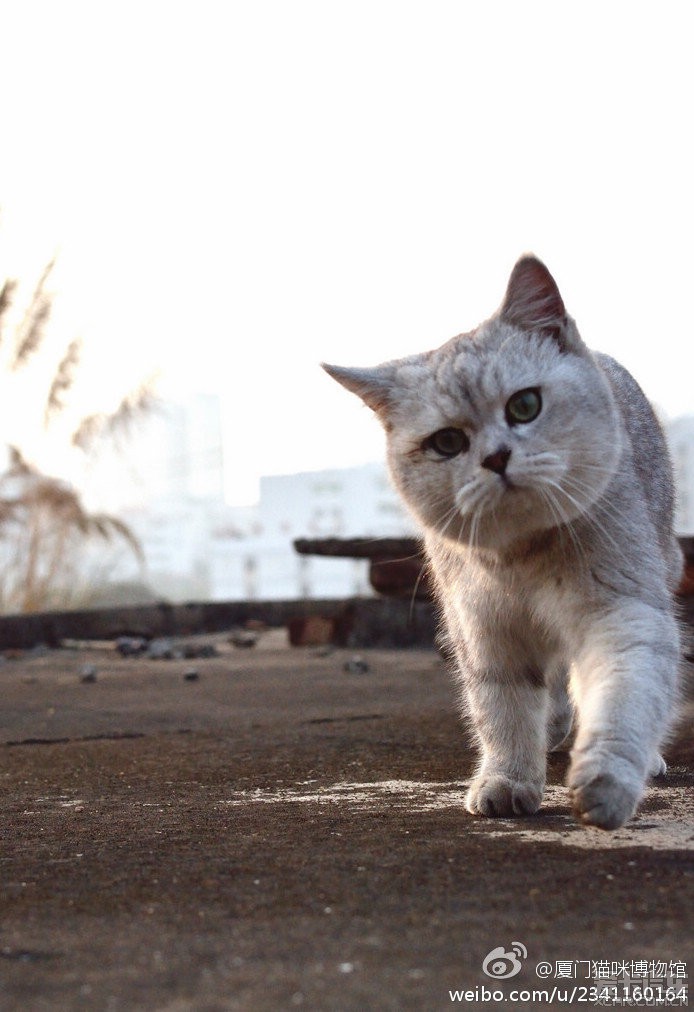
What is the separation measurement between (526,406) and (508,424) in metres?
0.05

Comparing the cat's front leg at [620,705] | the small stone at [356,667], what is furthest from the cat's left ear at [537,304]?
the small stone at [356,667]

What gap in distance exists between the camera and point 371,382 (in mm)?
2381

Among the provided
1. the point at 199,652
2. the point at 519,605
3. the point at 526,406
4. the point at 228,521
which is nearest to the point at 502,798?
the point at 519,605

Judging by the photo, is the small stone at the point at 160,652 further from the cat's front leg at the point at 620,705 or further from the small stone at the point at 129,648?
the cat's front leg at the point at 620,705

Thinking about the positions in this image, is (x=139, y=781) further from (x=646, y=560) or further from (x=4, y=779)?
(x=646, y=560)

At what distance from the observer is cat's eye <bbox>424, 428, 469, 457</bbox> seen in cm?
214

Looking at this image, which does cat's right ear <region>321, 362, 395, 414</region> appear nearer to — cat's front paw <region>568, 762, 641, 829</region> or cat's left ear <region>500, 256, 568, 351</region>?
cat's left ear <region>500, 256, 568, 351</region>

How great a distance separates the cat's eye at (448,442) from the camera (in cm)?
214

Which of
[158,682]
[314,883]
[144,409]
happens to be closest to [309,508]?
[144,409]

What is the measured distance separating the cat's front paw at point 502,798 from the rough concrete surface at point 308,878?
4cm

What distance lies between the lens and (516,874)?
59.6 inches

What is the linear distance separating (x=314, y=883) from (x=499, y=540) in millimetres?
786

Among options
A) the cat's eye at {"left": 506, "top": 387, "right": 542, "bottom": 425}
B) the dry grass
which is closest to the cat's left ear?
the cat's eye at {"left": 506, "top": 387, "right": 542, "bottom": 425}

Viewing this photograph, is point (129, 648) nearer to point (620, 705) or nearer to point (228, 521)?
point (620, 705)
